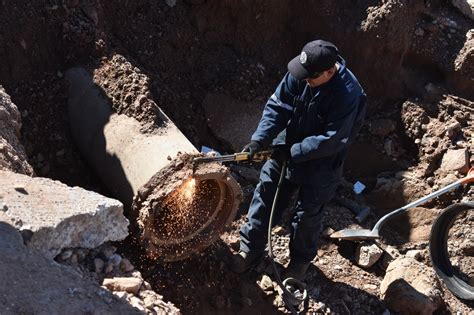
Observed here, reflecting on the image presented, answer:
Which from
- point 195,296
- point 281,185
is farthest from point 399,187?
point 195,296

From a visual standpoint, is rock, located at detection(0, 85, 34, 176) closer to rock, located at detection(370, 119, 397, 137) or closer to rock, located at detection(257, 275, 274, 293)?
rock, located at detection(257, 275, 274, 293)

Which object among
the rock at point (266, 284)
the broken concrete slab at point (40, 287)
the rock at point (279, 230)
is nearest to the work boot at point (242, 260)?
the rock at point (266, 284)

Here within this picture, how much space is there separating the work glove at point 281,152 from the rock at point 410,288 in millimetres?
1488

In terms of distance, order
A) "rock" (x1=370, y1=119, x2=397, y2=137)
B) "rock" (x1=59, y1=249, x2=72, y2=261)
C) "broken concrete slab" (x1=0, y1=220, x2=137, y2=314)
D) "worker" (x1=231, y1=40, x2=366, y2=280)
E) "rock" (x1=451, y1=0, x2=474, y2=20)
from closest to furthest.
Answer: "broken concrete slab" (x1=0, y1=220, x2=137, y2=314), "rock" (x1=59, y1=249, x2=72, y2=261), "worker" (x1=231, y1=40, x2=366, y2=280), "rock" (x1=370, y1=119, x2=397, y2=137), "rock" (x1=451, y1=0, x2=474, y2=20)

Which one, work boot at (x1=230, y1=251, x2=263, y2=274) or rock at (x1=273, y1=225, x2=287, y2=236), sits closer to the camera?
work boot at (x1=230, y1=251, x2=263, y2=274)

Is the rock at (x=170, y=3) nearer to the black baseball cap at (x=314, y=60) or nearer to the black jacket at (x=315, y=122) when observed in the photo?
the black jacket at (x=315, y=122)

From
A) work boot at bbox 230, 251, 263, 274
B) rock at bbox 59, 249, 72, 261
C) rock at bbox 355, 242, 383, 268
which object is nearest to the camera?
rock at bbox 59, 249, 72, 261

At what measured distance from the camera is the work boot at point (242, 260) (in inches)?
193

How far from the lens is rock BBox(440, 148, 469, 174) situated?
621 cm

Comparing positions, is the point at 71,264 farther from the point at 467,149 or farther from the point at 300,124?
the point at 467,149

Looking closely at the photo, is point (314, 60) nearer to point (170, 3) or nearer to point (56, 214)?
point (56, 214)

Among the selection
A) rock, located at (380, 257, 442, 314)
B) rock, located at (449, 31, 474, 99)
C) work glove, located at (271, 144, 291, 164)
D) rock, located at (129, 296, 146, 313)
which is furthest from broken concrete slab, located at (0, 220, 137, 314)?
rock, located at (449, 31, 474, 99)

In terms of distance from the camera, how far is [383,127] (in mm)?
6785

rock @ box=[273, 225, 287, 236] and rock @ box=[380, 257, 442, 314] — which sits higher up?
rock @ box=[273, 225, 287, 236]
